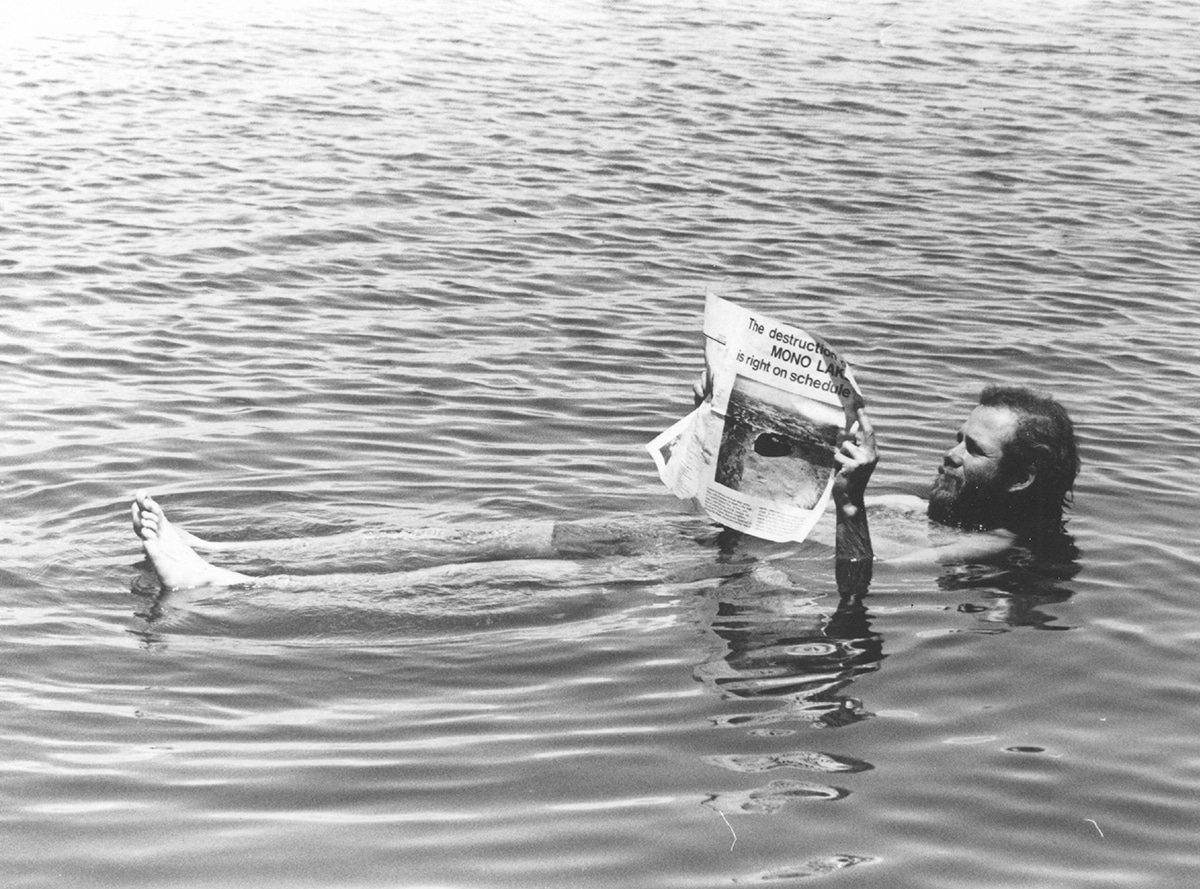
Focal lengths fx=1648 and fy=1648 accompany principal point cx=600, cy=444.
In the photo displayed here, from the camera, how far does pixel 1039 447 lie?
6762mm

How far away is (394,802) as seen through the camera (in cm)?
479

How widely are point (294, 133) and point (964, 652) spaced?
1178cm

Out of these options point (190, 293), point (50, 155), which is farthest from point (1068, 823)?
point (50, 155)

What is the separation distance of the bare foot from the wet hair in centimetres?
315

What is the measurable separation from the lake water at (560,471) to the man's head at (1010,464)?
27cm

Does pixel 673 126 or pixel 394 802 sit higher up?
pixel 673 126

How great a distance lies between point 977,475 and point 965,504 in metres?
0.16

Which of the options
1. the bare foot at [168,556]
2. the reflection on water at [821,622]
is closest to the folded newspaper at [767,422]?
the reflection on water at [821,622]

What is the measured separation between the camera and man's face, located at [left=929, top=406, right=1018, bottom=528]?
269 inches

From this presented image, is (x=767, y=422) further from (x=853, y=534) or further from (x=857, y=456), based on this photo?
(x=853, y=534)

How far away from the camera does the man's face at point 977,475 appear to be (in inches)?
269

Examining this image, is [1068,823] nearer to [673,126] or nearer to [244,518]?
[244,518]

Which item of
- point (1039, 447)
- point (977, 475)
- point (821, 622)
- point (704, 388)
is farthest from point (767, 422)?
point (1039, 447)

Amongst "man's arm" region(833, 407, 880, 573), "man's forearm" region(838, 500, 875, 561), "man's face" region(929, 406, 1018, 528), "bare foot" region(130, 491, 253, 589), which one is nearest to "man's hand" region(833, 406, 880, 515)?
"man's arm" region(833, 407, 880, 573)
